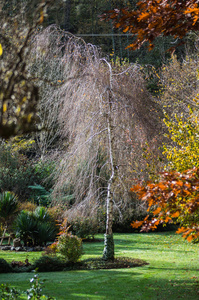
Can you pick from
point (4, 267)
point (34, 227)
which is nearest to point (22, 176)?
point (34, 227)

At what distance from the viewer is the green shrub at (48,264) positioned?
28.5ft

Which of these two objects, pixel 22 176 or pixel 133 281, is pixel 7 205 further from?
pixel 133 281

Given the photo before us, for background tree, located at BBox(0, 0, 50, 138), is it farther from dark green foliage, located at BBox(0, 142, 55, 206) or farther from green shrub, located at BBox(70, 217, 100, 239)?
dark green foliage, located at BBox(0, 142, 55, 206)

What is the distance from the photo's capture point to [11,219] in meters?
13.1

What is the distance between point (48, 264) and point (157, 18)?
609cm

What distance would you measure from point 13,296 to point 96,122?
592 centimetres

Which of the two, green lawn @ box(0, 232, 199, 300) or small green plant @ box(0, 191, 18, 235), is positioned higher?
small green plant @ box(0, 191, 18, 235)

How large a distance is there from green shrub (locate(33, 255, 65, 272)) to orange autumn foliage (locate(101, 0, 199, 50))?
5.48 metres

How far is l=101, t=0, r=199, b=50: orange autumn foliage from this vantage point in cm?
483

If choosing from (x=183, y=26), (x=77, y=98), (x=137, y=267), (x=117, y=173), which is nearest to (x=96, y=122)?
(x=77, y=98)

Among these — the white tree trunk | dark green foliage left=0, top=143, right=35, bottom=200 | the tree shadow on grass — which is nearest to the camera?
the tree shadow on grass

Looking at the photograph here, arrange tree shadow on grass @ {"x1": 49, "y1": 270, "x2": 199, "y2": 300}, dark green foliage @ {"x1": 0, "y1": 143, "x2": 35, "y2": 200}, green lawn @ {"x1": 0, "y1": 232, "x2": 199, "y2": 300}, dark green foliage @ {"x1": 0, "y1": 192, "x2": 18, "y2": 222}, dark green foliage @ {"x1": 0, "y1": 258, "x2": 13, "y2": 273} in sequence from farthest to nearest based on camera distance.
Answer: dark green foliage @ {"x1": 0, "y1": 143, "x2": 35, "y2": 200}
dark green foliage @ {"x1": 0, "y1": 192, "x2": 18, "y2": 222}
dark green foliage @ {"x1": 0, "y1": 258, "x2": 13, "y2": 273}
green lawn @ {"x1": 0, "y1": 232, "x2": 199, "y2": 300}
tree shadow on grass @ {"x1": 49, "y1": 270, "x2": 199, "y2": 300}

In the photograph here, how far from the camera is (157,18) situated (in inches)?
191

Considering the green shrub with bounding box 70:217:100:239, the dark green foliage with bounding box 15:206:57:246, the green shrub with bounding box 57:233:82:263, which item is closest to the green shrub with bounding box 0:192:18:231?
the dark green foliage with bounding box 15:206:57:246
